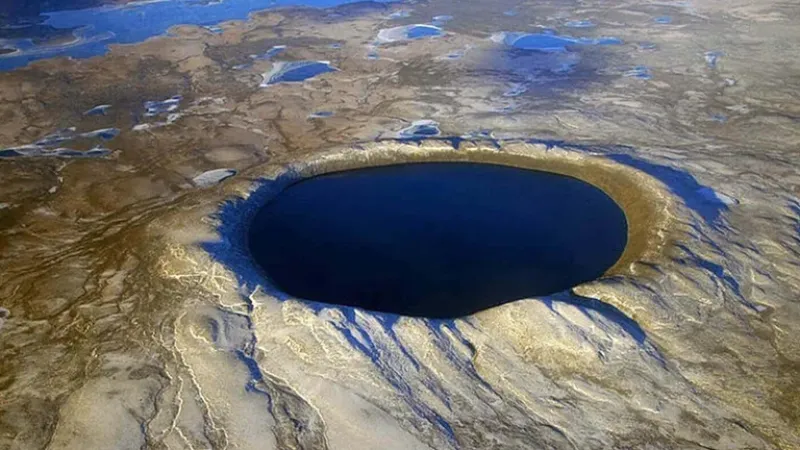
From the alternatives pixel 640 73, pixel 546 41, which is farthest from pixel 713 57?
pixel 546 41

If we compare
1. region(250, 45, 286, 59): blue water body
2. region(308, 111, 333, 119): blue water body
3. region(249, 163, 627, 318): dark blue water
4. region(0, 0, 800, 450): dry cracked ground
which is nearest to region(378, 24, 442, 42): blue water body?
region(250, 45, 286, 59): blue water body

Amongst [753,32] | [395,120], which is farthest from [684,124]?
[753,32]

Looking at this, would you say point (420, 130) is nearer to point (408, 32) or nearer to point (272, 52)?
point (272, 52)

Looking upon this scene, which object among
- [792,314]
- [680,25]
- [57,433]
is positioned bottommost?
[57,433]

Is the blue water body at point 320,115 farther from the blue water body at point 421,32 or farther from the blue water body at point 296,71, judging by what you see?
the blue water body at point 421,32

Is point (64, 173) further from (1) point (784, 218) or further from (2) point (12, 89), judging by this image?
(1) point (784, 218)

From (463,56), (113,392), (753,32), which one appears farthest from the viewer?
(753,32)

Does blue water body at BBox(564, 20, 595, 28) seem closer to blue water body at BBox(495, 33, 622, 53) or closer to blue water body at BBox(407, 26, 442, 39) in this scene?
blue water body at BBox(495, 33, 622, 53)

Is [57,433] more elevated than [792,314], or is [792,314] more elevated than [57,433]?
[792,314]
